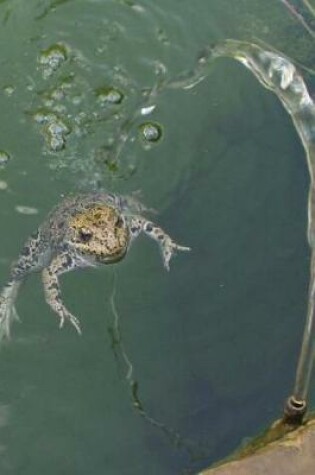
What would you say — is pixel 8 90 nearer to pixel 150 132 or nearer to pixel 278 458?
pixel 150 132

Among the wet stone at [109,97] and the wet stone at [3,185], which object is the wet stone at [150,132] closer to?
the wet stone at [109,97]

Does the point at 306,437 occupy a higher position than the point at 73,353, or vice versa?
the point at 306,437

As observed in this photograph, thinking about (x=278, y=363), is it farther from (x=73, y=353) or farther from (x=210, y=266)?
(x=73, y=353)

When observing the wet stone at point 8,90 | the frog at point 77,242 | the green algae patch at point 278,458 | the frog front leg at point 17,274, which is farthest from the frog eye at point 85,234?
the green algae patch at point 278,458

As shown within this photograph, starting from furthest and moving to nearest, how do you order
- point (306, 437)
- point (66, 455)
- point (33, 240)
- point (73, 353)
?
1. point (33, 240)
2. point (73, 353)
3. point (66, 455)
4. point (306, 437)

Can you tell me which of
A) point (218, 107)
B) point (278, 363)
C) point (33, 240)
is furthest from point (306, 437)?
point (218, 107)

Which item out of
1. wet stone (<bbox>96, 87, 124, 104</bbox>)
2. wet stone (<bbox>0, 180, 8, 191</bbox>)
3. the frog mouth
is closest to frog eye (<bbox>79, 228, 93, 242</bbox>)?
the frog mouth

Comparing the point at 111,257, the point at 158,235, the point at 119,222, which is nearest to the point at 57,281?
the point at 111,257

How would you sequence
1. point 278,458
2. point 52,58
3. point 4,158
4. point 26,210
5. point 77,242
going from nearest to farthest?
1. point 278,458
2. point 77,242
3. point 26,210
4. point 4,158
5. point 52,58
